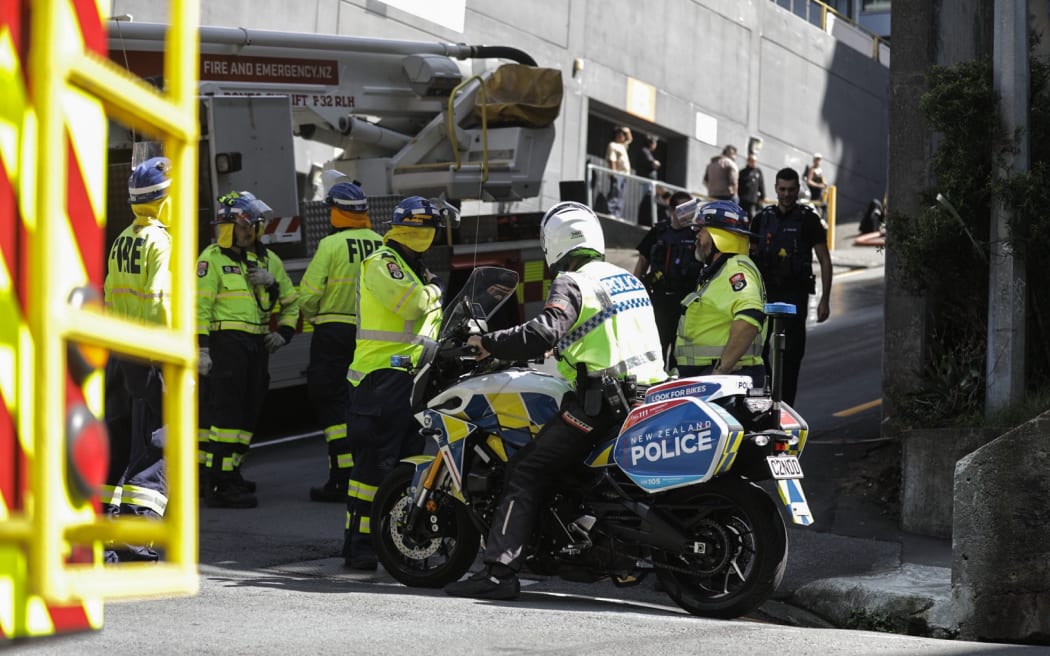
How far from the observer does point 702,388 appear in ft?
22.1

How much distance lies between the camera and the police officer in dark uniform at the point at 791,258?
10.3 meters

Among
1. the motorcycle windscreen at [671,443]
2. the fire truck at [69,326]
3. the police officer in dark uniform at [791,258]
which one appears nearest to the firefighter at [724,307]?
the motorcycle windscreen at [671,443]

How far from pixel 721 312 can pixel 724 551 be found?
1.81 meters

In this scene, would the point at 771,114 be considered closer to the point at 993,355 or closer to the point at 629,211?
the point at 629,211

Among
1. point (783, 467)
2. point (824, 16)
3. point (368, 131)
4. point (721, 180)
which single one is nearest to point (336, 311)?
point (721, 180)

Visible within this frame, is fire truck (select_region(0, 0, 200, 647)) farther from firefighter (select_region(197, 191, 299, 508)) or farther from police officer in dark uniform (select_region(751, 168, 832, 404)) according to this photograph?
police officer in dark uniform (select_region(751, 168, 832, 404))

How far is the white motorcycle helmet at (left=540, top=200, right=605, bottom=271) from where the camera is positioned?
23.4ft

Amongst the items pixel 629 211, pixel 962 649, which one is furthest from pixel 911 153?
pixel 629 211

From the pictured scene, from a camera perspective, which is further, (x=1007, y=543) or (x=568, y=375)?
(x=568, y=375)

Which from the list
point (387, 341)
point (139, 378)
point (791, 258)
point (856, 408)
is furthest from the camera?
point (856, 408)

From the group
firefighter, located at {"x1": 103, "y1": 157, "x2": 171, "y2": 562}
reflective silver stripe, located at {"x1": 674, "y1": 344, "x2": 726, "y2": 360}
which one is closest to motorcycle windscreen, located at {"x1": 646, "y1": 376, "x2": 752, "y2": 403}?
reflective silver stripe, located at {"x1": 674, "y1": 344, "x2": 726, "y2": 360}

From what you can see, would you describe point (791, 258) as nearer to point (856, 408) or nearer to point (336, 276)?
point (856, 408)

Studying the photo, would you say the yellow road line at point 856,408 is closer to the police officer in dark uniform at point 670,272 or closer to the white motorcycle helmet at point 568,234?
the police officer in dark uniform at point 670,272

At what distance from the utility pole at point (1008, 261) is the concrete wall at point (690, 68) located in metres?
11.1
